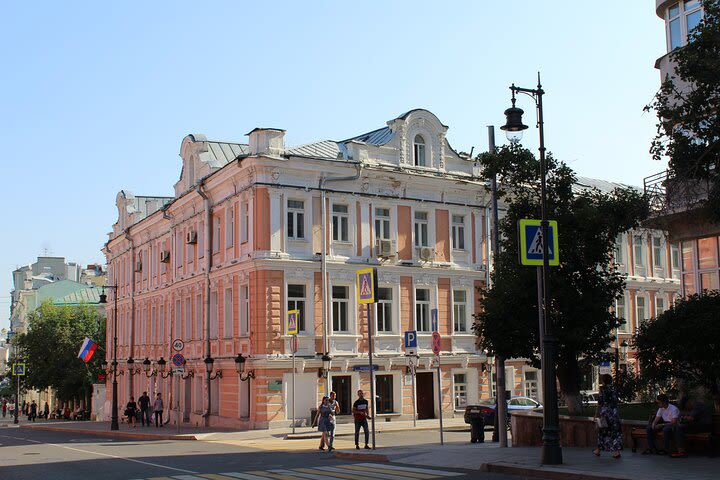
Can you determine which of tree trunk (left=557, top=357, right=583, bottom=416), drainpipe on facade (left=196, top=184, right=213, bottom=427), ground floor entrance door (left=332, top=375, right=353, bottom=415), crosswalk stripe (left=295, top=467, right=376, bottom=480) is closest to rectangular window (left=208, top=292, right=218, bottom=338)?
drainpipe on facade (left=196, top=184, right=213, bottom=427)

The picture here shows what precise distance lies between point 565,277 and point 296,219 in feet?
57.0

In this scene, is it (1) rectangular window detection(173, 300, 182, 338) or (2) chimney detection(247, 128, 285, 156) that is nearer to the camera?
(2) chimney detection(247, 128, 285, 156)

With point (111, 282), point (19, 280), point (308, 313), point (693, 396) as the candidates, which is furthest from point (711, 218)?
point (19, 280)

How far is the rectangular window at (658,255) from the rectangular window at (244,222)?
24.3 meters

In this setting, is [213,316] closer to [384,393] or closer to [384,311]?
[384,311]

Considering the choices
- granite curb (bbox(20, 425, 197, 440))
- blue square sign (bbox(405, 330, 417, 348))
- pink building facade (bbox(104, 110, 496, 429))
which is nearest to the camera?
blue square sign (bbox(405, 330, 417, 348))

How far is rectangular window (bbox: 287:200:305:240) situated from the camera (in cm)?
3581

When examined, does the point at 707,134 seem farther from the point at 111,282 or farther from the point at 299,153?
the point at 111,282

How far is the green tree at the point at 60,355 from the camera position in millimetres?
69125

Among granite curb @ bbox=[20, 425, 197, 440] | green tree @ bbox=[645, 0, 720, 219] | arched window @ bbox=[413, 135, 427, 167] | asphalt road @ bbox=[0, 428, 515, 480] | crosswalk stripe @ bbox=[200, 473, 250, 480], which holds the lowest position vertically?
granite curb @ bbox=[20, 425, 197, 440]

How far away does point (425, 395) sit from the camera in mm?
38844

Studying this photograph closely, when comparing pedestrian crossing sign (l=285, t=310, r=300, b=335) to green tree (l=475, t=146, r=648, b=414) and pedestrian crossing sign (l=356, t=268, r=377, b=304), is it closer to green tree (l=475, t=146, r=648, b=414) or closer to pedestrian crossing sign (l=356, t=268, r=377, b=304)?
pedestrian crossing sign (l=356, t=268, r=377, b=304)

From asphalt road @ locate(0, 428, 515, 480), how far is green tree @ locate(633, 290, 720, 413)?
15.8 feet

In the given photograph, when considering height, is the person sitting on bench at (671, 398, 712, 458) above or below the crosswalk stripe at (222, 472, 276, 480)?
above
